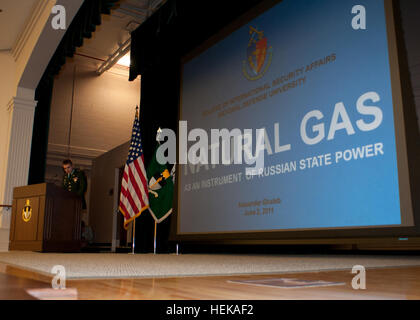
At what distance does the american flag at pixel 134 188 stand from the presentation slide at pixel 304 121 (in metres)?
0.70

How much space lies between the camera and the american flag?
4.62 m

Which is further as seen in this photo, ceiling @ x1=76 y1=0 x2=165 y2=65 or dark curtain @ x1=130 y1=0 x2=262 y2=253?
ceiling @ x1=76 y1=0 x2=165 y2=65

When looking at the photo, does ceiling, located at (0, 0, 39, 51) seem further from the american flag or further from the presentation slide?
the presentation slide

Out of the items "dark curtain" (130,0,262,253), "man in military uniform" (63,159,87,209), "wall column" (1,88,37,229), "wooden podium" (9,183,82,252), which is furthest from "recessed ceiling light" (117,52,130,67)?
"wooden podium" (9,183,82,252)

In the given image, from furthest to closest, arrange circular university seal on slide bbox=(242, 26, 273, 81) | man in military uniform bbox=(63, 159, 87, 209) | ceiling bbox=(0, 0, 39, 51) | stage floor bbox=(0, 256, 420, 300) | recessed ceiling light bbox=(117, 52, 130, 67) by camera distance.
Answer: recessed ceiling light bbox=(117, 52, 130, 67), ceiling bbox=(0, 0, 39, 51), man in military uniform bbox=(63, 159, 87, 209), circular university seal on slide bbox=(242, 26, 273, 81), stage floor bbox=(0, 256, 420, 300)

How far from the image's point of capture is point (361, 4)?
2.73 meters

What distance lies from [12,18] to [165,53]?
2.36 m

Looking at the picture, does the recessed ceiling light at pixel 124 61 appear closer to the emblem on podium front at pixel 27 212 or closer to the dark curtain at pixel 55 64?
the dark curtain at pixel 55 64

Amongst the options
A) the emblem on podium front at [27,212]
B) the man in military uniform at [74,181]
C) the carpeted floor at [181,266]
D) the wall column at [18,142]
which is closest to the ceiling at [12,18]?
the wall column at [18,142]

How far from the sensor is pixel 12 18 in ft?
18.0

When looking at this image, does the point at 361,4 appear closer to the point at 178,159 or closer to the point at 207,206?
the point at 207,206

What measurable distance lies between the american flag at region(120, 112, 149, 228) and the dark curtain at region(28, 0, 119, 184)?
1359 millimetres

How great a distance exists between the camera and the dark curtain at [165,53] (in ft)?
13.3
